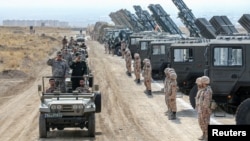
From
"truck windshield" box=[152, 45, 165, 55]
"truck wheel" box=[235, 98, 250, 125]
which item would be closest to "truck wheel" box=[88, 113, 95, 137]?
"truck wheel" box=[235, 98, 250, 125]

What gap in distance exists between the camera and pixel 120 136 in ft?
56.7

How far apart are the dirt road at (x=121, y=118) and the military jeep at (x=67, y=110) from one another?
0.38 meters

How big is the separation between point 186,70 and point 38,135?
9.27 metres

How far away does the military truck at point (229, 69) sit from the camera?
62.9 ft

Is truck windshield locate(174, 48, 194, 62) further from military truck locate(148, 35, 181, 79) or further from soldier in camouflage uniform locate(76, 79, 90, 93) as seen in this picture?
soldier in camouflage uniform locate(76, 79, 90, 93)

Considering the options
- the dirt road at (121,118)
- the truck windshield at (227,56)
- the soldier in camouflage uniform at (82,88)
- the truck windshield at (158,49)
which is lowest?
the dirt road at (121,118)

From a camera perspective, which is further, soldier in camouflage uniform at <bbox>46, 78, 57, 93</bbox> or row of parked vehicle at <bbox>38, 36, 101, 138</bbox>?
soldier in camouflage uniform at <bbox>46, 78, 57, 93</bbox>

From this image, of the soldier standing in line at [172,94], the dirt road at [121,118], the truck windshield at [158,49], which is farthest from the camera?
the truck windshield at [158,49]

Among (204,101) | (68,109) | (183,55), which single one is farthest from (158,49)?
(204,101)

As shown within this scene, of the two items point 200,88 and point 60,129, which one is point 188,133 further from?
point 60,129

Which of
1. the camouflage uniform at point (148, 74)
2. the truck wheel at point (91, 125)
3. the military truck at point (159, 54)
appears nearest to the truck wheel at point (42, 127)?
the truck wheel at point (91, 125)

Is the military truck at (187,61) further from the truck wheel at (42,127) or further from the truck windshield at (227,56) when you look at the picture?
the truck wheel at (42,127)

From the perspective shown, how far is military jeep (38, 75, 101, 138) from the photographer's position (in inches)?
636

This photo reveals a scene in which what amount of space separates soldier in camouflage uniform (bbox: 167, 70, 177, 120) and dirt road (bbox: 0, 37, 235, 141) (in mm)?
214
